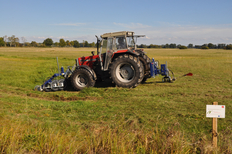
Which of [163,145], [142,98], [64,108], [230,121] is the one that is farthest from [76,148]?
[142,98]

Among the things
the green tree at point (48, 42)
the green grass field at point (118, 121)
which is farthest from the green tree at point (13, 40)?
the green grass field at point (118, 121)

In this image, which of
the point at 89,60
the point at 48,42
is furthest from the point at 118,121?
the point at 48,42

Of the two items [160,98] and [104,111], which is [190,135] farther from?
[160,98]

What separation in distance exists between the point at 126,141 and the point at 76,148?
934mm

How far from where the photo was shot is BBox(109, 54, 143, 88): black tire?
32.5 ft

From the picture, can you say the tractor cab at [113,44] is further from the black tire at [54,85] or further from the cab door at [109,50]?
the black tire at [54,85]

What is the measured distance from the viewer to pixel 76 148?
12.2 feet

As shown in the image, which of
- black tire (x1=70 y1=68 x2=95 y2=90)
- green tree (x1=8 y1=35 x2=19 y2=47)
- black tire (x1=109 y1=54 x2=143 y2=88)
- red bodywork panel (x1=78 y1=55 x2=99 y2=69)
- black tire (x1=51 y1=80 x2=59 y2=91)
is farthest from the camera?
green tree (x1=8 y1=35 x2=19 y2=47)

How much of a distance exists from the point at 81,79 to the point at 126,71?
2.31 metres

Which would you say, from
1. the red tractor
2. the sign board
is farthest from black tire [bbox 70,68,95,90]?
the sign board

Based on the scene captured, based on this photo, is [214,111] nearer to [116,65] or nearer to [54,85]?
[116,65]

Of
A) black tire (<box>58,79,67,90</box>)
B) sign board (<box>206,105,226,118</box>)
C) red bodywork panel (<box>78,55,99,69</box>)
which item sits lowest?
black tire (<box>58,79,67,90</box>)

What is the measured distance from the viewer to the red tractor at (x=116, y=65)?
10.0 metres

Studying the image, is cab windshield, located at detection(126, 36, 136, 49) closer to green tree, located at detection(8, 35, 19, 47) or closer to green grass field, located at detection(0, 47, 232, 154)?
green grass field, located at detection(0, 47, 232, 154)
